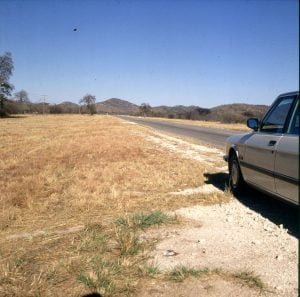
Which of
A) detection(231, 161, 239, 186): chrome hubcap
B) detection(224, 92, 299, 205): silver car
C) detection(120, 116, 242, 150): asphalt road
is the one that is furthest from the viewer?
detection(120, 116, 242, 150): asphalt road

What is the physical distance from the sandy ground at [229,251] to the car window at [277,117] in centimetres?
128

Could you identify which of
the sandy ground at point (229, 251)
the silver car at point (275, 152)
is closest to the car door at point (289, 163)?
the silver car at point (275, 152)

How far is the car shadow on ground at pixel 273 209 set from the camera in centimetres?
529

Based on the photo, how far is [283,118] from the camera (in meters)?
5.32

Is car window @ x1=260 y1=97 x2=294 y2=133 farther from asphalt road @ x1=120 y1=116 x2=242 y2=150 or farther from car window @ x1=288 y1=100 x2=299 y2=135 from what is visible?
asphalt road @ x1=120 y1=116 x2=242 y2=150

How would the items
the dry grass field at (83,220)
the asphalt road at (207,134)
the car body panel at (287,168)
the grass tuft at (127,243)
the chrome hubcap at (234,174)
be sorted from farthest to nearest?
the asphalt road at (207,134)
the chrome hubcap at (234,174)
the car body panel at (287,168)
the grass tuft at (127,243)
the dry grass field at (83,220)

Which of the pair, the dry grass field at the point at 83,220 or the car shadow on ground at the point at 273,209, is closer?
the dry grass field at the point at 83,220

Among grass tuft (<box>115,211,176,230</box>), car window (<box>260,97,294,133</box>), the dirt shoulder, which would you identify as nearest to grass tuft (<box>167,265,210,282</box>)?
the dirt shoulder

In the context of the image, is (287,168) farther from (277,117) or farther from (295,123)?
(277,117)

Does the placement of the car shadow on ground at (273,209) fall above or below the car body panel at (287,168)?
below

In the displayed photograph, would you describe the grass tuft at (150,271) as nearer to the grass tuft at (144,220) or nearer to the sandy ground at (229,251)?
the sandy ground at (229,251)

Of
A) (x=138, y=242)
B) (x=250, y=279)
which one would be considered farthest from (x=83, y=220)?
(x=250, y=279)

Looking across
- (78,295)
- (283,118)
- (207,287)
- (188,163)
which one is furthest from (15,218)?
(188,163)

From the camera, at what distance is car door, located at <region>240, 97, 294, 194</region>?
17.5 ft
